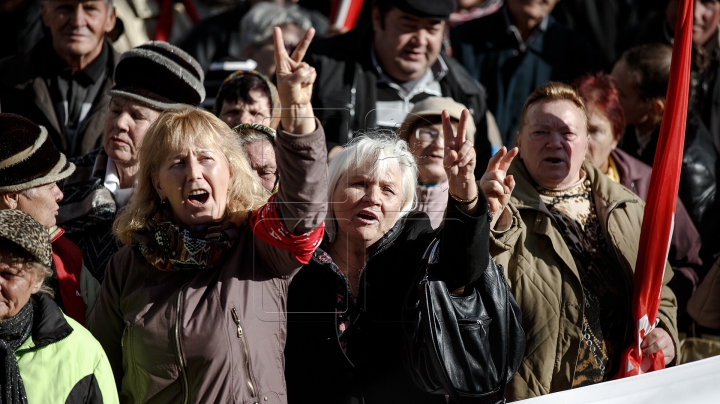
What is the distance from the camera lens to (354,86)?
4617 millimetres

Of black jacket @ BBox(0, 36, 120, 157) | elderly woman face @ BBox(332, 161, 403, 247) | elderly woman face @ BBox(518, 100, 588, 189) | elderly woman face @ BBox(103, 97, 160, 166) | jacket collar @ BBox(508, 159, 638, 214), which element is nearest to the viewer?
elderly woman face @ BBox(332, 161, 403, 247)

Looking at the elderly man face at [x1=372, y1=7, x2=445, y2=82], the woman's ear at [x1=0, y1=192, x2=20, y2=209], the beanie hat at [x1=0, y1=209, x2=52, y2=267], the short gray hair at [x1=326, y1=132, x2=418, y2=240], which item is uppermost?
the elderly man face at [x1=372, y1=7, x2=445, y2=82]

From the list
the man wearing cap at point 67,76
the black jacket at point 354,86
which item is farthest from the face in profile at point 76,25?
the black jacket at point 354,86

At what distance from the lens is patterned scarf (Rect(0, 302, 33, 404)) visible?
101 inches

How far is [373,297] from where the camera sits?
300cm

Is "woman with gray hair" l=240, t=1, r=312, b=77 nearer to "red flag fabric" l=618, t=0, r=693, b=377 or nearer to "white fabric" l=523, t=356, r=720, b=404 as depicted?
"red flag fabric" l=618, t=0, r=693, b=377

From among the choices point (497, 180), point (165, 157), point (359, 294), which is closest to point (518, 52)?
point (497, 180)

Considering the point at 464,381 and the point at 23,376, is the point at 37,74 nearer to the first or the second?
the point at 23,376

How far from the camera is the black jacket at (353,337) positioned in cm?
296

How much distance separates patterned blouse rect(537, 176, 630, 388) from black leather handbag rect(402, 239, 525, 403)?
50cm

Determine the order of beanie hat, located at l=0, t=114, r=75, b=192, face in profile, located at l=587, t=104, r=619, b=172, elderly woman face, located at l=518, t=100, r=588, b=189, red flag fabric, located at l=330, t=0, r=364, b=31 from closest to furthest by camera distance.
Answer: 1. beanie hat, located at l=0, t=114, r=75, b=192
2. elderly woman face, located at l=518, t=100, r=588, b=189
3. face in profile, located at l=587, t=104, r=619, b=172
4. red flag fabric, located at l=330, t=0, r=364, b=31

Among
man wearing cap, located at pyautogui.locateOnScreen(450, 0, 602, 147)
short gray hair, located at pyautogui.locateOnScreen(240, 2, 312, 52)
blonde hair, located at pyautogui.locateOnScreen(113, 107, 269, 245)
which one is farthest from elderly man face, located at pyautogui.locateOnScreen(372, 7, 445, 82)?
blonde hair, located at pyautogui.locateOnScreen(113, 107, 269, 245)

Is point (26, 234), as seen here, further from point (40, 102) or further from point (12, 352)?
point (40, 102)

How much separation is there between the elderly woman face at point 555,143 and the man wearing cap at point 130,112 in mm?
1424
